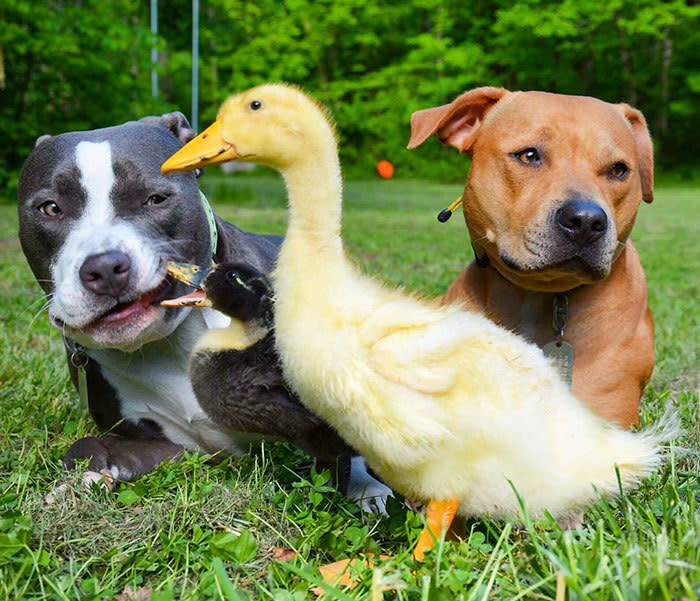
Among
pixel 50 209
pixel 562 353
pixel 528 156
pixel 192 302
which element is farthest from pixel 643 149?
pixel 50 209

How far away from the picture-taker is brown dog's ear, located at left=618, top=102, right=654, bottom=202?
10.1 feet

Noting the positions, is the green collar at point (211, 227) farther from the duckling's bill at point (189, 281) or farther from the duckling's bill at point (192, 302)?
the duckling's bill at point (192, 302)

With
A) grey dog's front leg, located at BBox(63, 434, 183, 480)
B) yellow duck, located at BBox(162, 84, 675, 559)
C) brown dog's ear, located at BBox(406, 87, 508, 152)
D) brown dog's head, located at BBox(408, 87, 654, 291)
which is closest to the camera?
yellow duck, located at BBox(162, 84, 675, 559)

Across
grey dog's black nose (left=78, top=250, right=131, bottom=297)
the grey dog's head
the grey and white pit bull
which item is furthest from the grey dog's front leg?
grey dog's black nose (left=78, top=250, right=131, bottom=297)

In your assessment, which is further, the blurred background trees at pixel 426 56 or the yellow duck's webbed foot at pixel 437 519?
the blurred background trees at pixel 426 56

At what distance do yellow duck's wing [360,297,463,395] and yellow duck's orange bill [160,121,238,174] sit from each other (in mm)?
541

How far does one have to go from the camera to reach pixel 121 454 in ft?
8.64

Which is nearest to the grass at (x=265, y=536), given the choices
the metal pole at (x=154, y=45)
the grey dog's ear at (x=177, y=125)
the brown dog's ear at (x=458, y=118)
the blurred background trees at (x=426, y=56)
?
the brown dog's ear at (x=458, y=118)

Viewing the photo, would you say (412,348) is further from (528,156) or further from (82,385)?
(82,385)

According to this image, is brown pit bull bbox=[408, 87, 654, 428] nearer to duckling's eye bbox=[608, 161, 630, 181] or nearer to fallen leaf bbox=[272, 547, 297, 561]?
duckling's eye bbox=[608, 161, 630, 181]

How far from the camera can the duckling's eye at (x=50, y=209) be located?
259 cm

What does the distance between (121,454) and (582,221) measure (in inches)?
62.6

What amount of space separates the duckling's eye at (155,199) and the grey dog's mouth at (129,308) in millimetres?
300

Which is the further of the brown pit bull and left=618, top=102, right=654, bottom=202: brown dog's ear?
left=618, top=102, right=654, bottom=202: brown dog's ear
